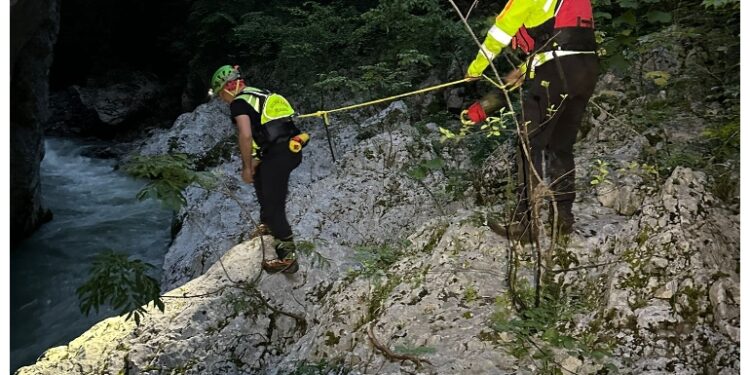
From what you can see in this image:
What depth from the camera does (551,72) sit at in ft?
12.3

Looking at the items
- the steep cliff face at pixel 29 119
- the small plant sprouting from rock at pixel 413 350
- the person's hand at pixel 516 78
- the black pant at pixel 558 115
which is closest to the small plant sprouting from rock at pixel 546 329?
the small plant sprouting from rock at pixel 413 350

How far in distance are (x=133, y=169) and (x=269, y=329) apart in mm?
2152

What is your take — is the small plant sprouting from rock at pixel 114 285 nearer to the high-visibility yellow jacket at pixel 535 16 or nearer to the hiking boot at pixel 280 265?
the hiking boot at pixel 280 265

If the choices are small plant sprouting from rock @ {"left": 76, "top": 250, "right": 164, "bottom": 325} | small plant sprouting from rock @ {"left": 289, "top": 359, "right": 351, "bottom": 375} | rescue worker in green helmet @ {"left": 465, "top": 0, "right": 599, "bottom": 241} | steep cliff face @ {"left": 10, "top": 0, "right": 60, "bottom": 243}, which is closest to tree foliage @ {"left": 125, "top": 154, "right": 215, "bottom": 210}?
small plant sprouting from rock @ {"left": 76, "top": 250, "right": 164, "bottom": 325}

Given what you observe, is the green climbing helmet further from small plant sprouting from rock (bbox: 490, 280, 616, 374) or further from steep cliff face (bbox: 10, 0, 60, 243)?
steep cliff face (bbox: 10, 0, 60, 243)

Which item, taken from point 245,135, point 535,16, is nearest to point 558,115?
point 535,16

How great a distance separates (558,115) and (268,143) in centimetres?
281

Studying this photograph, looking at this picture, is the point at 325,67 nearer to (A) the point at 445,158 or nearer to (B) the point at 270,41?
(B) the point at 270,41

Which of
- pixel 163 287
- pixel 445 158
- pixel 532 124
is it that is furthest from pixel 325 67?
pixel 532 124

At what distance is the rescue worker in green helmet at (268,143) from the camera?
191 inches

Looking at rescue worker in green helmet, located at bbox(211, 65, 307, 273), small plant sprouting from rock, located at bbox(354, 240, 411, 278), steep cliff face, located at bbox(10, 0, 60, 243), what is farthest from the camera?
steep cliff face, located at bbox(10, 0, 60, 243)

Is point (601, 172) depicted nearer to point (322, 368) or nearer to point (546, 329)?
point (546, 329)

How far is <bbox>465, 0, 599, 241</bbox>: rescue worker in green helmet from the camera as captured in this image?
3596 millimetres

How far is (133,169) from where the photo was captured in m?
3.67
